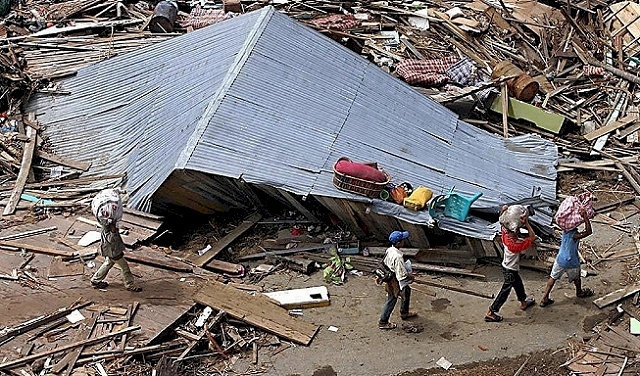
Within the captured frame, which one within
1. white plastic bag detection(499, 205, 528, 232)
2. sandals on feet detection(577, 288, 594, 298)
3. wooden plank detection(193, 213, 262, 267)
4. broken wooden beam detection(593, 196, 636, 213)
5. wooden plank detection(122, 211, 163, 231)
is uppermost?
white plastic bag detection(499, 205, 528, 232)

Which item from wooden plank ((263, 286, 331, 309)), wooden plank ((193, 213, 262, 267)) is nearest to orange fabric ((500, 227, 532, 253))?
wooden plank ((263, 286, 331, 309))

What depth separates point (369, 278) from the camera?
10891 mm

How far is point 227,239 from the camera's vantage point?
37.4 feet

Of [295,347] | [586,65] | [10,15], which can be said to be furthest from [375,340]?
[10,15]

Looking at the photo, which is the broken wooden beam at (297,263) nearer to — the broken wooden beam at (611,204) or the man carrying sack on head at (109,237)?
the man carrying sack on head at (109,237)

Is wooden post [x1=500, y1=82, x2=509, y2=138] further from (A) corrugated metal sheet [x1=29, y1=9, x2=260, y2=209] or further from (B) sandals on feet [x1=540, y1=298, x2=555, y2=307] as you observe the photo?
(A) corrugated metal sheet [x1=29, y1=9, x2=260, y2=209]

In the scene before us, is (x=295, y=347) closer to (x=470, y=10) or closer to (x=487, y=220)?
(x=487, y=220)

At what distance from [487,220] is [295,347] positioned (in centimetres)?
361

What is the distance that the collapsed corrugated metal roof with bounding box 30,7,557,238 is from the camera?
11.1m

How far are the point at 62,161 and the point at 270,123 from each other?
12.2 feet

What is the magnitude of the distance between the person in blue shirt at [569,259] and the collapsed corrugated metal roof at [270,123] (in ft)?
4.69

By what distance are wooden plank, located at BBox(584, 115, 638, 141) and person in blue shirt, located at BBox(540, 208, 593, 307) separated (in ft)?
15.7

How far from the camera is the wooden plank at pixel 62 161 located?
12.5 m

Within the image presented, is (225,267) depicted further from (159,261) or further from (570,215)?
(570,215)
